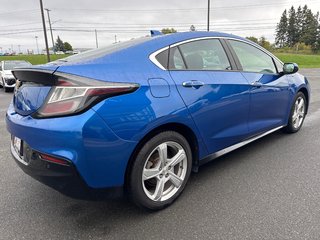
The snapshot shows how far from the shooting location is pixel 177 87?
2500mm

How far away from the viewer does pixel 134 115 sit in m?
2.17

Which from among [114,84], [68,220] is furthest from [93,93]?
[68,220]

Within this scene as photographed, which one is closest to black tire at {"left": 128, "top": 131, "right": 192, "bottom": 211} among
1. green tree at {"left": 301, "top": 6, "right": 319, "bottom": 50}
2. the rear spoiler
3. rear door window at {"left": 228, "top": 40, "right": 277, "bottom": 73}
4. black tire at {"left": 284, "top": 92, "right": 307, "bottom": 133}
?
the rear spoiler

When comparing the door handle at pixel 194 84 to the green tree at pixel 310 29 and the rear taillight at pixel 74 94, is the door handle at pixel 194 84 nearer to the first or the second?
the rear taillight at pixel 74 94

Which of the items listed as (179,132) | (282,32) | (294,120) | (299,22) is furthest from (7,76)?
(282,32)

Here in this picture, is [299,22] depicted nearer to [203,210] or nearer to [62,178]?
[203,210]

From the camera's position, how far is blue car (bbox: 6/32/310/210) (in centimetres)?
204

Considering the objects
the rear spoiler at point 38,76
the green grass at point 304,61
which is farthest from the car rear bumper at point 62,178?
the green grass at point 304,61

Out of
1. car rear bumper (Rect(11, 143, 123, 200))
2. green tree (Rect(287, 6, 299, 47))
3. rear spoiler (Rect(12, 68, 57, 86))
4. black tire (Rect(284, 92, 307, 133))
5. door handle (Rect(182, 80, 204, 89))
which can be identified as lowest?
green tree (Rect(287, 6, 299, 47))

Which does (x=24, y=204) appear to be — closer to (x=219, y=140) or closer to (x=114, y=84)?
(x=114, y=84)

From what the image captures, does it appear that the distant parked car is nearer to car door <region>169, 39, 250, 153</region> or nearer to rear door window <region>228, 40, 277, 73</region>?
rear door window <region>228, 40, 277, 73</region>

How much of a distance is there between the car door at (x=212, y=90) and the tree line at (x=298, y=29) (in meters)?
97.6

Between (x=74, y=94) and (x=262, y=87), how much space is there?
2.39 meters

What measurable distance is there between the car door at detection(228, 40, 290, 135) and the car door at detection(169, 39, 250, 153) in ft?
0.64
